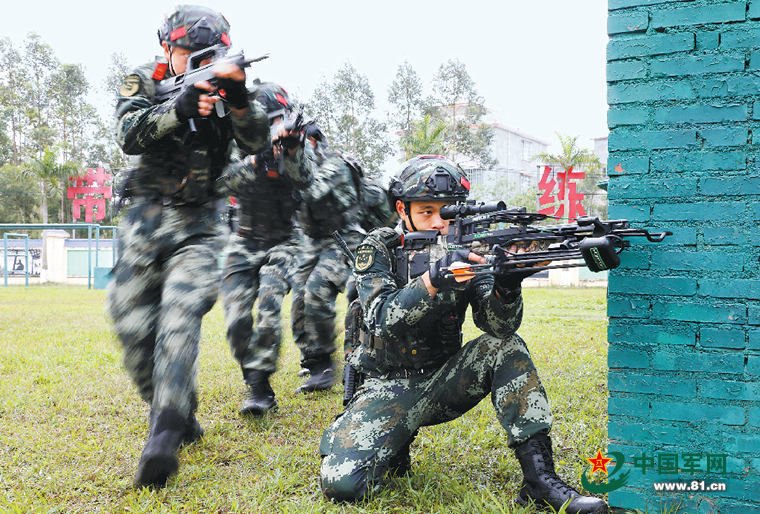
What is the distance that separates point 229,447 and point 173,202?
136 centimetres

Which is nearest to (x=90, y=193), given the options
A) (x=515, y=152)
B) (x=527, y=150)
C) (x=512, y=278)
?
(x=512, y=278)

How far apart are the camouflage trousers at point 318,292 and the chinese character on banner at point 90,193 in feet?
105

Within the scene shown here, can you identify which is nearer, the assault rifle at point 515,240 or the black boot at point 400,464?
the assault rifle at point 515,240

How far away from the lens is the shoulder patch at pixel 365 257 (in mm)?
2717

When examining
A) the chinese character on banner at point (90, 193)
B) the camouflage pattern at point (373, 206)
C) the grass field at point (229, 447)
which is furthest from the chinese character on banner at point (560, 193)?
the chinese character on banner at point (90, 193)

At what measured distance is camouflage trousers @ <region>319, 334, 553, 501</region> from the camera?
236cm

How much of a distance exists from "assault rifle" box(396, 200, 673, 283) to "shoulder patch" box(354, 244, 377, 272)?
0.17 metres

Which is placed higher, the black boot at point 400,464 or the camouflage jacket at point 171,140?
the camouflage jacket at point 171,140

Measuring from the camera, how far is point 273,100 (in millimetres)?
4363

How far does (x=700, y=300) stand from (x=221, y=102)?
7.43ft

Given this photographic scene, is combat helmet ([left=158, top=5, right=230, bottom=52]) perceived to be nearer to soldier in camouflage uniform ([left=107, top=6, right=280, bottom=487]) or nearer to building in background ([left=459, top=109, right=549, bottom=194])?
soldier in camouflage uniform ([left=107, top=6, right=280, bottom=487])

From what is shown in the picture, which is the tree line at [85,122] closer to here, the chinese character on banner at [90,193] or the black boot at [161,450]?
the chinese character on banner at [90,193]

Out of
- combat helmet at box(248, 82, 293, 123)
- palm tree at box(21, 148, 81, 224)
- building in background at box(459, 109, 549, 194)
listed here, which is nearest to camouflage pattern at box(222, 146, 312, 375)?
combat helmet at box(248, 82, 293, 123)

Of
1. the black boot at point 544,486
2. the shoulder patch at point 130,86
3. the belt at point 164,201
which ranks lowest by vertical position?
the black boot at point 544,486
